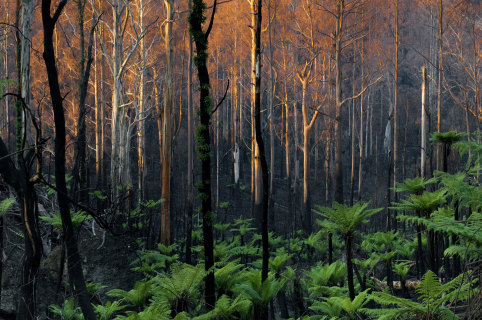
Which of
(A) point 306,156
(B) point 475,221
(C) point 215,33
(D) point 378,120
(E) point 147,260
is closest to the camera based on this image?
(B) point 475,221

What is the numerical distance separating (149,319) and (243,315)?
→ 1778 mm

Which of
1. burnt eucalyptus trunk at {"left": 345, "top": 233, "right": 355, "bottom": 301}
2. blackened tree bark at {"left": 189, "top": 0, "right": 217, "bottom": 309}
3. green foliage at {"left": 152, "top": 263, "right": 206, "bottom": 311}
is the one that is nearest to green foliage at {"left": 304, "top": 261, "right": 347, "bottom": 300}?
burnt eucalyptus trunk at {"left": 345, "top": 233, "right": 355, "bottom": 301}

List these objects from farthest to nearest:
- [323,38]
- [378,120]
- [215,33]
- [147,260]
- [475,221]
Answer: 1. [378,120]
2. [215,33]
3. [323,38]
4. [147,260]
5. [475,221]

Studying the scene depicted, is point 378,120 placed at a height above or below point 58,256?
above

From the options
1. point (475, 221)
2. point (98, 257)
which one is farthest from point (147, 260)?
point (475, 221)

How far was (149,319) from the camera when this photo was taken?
13.0 ft

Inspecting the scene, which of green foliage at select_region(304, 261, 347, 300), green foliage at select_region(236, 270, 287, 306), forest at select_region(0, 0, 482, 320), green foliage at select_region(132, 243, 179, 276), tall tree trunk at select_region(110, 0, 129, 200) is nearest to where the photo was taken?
forest at select_region(0, 0, 482, 320)

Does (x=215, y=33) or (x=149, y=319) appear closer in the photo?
(x=149, y=319)

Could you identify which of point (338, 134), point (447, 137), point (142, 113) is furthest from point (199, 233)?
point (447, 137)

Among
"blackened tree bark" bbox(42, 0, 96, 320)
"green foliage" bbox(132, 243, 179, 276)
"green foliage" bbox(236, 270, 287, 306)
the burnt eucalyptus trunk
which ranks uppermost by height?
"blackened tree bark" bbox(42, 0, 96, 320)

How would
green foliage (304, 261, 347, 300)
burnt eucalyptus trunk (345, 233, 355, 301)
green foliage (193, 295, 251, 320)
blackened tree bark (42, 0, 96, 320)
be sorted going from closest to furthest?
blackened tree bark (42, 0, 96, 320), green foliage (193, 295, 251, 320), burnt eucalyptus trunk (345, 233, 355, 301), green foliage (304, 261, 347, 300)

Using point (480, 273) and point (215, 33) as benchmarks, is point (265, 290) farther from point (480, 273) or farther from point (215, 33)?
point (215, 33)

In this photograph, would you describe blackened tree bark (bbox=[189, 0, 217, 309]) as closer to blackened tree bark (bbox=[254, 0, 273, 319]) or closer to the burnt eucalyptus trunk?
blackened tree bark (bbox=[254, 0, 273, 319])

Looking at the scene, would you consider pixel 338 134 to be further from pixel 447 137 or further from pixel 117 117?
pixel 117 117
